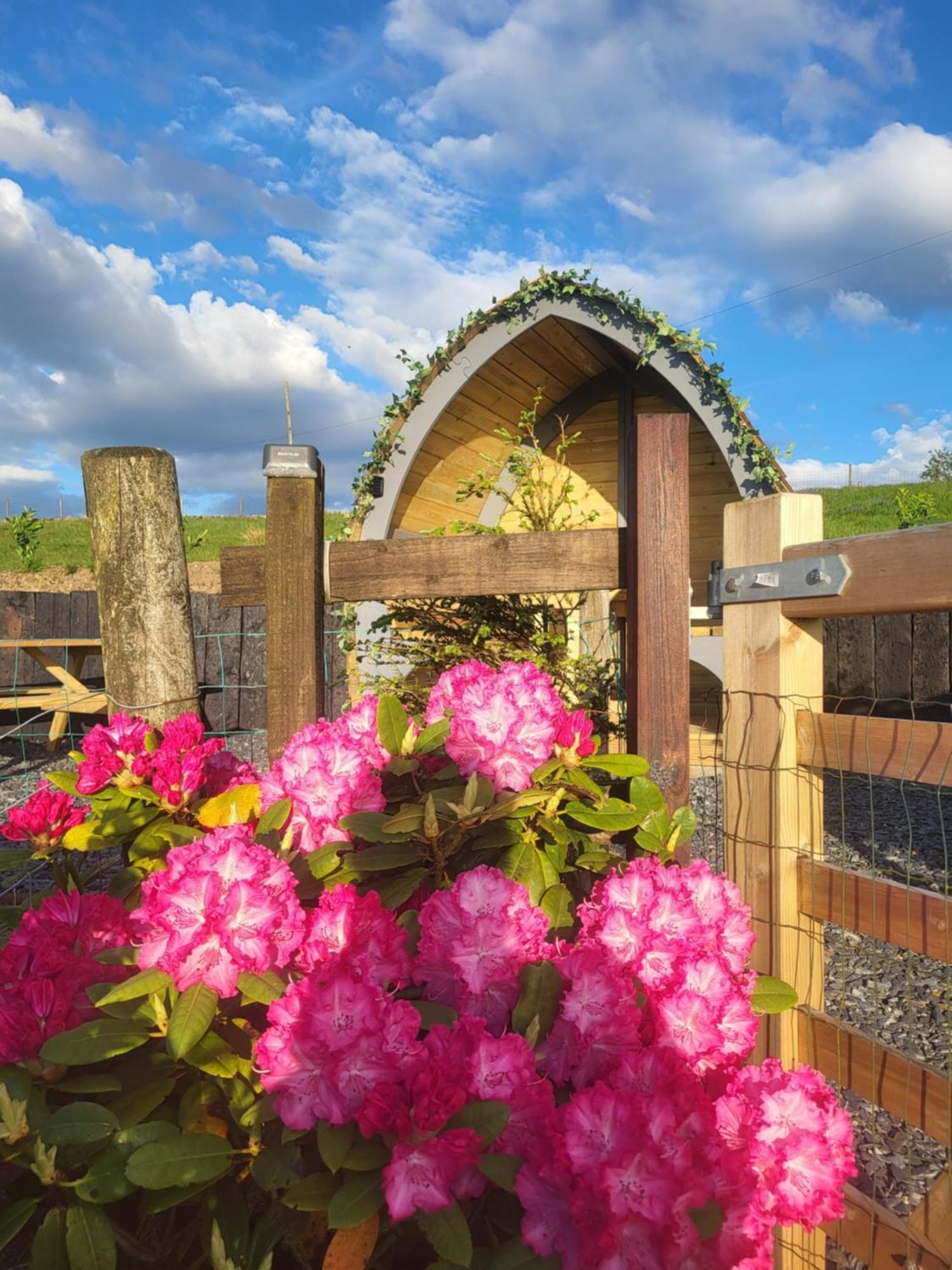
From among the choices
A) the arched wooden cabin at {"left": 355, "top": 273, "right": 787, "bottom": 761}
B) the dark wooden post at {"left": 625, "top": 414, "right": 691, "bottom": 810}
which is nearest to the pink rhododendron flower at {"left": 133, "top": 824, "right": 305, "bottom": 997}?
the dark wooden post at {"left": 625, "top": 414, "right": 691, "bottom": 810}

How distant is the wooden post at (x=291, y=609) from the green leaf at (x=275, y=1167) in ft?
4.20

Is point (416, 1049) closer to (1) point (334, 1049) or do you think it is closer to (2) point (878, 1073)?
(1) point (334, 1049)

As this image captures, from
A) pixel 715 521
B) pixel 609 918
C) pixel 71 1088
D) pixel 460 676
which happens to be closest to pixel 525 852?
pixel 609 918

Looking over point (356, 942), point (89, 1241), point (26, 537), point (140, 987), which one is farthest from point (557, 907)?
point (26, 537)

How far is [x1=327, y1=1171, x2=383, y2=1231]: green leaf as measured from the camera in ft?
2.88

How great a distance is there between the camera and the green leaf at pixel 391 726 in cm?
164

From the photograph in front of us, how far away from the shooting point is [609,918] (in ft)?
4.05

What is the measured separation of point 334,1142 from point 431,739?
31.8 inches

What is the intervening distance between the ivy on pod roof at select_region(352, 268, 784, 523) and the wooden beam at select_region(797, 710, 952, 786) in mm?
4005

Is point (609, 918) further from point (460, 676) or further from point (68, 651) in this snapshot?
point (68, 651)

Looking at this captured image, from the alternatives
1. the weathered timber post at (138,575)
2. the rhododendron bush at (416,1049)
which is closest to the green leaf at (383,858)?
the rhododendron bush at (416,1049)

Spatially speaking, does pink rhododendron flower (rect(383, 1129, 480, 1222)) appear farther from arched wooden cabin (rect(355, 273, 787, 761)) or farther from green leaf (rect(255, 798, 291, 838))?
arched wooden cabin (rect(355, 273, 787, 761))

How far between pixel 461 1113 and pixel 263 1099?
277mm

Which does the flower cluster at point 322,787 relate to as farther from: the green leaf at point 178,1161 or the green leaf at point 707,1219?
the green leaf at point 707,1219
